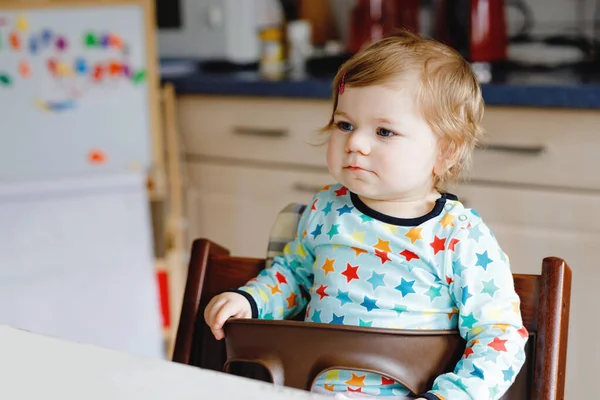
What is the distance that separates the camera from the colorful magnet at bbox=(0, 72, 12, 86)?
2.21 meters

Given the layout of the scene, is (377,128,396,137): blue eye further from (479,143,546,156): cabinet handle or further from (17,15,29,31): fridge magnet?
(17,15,29,31): fridge magnet

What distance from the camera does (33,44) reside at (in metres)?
2.22

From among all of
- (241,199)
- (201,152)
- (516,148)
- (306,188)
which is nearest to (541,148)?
(516,148)

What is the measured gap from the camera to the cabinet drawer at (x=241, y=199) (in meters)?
2.17

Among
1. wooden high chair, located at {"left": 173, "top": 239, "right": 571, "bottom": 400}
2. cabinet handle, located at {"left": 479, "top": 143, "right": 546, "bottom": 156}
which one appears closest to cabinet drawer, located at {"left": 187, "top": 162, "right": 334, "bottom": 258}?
cabinet handle, located at {"left": 479, "top": 143, "right": 546, "bottom": 156}

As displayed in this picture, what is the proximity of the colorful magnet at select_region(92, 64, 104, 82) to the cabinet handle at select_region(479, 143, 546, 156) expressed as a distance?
3.47 ft

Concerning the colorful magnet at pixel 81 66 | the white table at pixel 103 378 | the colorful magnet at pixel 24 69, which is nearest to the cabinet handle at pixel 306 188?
the colorful magnet at pixel 81 66

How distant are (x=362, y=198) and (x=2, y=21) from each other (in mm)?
1512

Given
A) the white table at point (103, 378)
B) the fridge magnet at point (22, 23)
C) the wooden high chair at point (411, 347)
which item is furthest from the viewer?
the fridge magnet at point (22, 23)

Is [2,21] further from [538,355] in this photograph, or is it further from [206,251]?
[538,355]

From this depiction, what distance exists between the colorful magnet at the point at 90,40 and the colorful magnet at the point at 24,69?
17cm

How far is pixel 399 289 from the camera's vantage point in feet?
3.22

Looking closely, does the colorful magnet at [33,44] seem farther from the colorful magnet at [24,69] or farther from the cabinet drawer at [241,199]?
the cabinet drawer at [241,199]

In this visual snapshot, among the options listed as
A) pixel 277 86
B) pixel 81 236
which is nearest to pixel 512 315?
pixel 277 86
